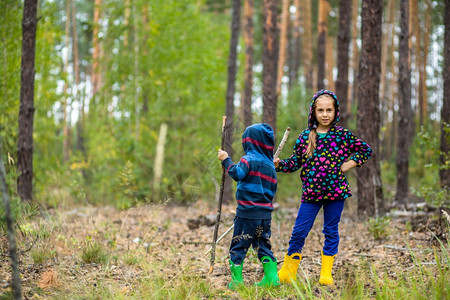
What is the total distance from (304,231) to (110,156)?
7.02 metres

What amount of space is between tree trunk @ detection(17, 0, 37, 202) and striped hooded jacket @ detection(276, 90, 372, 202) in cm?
424

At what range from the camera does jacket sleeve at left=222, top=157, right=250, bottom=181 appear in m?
3.46

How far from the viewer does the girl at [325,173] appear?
367cm

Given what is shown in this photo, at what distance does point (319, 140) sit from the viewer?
12.4ft

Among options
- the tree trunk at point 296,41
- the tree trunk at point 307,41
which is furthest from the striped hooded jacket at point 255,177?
the tree trunk at point 307,41

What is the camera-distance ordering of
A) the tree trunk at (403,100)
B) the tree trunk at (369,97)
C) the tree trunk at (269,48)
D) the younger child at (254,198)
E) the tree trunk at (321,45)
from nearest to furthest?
the younger child at (254,198) < the tree trunk at (369,97) < the tree trunk at (269,48) < the tree trunk at (403,100) < the tree trunk at (321,45)

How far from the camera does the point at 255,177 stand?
3.55 meters

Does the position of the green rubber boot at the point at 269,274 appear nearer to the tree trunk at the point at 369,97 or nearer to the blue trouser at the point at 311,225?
the blue trouser at the point at 311,225

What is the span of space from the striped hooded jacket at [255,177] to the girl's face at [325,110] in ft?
1.65

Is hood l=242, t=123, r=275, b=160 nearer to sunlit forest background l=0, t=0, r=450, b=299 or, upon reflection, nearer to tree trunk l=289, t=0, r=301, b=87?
sunlit forest background l=0, t=0, r=450, b=299

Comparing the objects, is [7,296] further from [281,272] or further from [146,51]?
[146,51]

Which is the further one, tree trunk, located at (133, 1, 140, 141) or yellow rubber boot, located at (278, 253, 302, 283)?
tree trunk, located at (133, 1, 140, 141)

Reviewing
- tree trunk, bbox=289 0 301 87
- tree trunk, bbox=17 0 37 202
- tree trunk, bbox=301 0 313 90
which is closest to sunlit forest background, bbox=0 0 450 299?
tree trunk, bbox=17 0 37 202

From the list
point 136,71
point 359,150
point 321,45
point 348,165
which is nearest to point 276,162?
point 348,165
